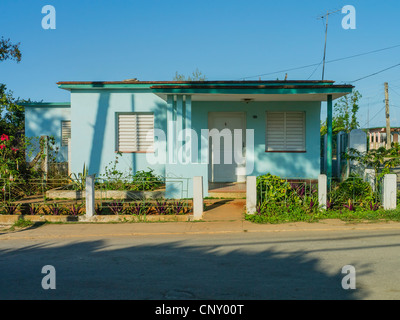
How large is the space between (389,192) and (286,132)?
14.7 feet

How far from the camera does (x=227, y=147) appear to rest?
559 inches

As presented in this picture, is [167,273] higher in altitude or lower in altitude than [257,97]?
lower

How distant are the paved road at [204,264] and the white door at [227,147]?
5.40 metres

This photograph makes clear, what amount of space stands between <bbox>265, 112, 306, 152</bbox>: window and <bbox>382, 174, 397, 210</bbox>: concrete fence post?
3945mm

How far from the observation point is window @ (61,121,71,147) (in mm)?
18406

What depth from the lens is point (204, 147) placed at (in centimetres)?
1229

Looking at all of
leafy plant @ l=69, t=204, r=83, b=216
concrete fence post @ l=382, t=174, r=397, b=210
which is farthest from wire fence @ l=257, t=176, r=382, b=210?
leafy plant @ l=69, t=204, r=83, b=216

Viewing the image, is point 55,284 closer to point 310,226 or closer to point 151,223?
point 151,223

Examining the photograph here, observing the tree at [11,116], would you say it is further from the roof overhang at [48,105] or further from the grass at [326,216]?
the grass at [326,216]

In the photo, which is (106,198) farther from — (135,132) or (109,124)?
(109,124)

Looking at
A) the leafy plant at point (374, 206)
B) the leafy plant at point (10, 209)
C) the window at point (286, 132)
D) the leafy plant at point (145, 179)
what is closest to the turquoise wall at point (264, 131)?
the window at point (286, 132)

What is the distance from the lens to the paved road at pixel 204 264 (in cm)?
515

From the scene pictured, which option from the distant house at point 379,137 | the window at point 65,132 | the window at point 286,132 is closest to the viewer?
the window at point 286,132

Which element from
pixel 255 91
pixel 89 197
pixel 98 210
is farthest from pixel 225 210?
pixel 255 91
